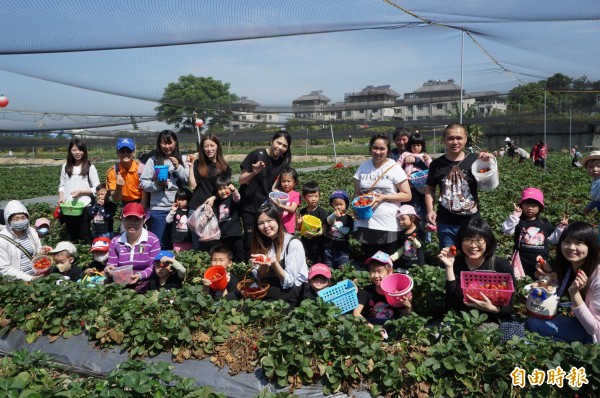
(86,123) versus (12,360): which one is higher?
(86,123)

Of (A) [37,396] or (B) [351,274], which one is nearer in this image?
(A) [37,396]

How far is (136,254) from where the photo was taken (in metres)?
4.75

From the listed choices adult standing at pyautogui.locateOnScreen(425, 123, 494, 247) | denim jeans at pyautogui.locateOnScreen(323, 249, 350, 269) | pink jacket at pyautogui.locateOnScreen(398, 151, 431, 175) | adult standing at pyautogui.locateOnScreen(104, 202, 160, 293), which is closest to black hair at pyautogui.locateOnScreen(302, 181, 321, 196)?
denim jeans at pyautogui.locateOnScreen(323, 249, 350, 269)

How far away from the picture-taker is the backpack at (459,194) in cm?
430

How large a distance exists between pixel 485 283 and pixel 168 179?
3398 mm

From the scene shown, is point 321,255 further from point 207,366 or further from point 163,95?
point 163,95

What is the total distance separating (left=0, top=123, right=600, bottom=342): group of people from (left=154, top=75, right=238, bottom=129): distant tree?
3878 mm

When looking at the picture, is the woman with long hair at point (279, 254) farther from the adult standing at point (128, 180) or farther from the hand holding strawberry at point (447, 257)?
the adult standing at point (128, 180)

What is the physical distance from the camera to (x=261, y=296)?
13.9ft

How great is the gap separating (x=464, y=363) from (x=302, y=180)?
12359 millimetres

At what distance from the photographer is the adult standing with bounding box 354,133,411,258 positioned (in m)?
4.64

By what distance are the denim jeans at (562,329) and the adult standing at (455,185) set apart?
1107 mm

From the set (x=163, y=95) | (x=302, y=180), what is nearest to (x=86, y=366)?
(x=163, y=95)

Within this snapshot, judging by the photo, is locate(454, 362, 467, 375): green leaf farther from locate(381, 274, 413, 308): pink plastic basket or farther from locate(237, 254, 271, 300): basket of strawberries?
locate(237, 254, 271, 300): basket of strawberries
